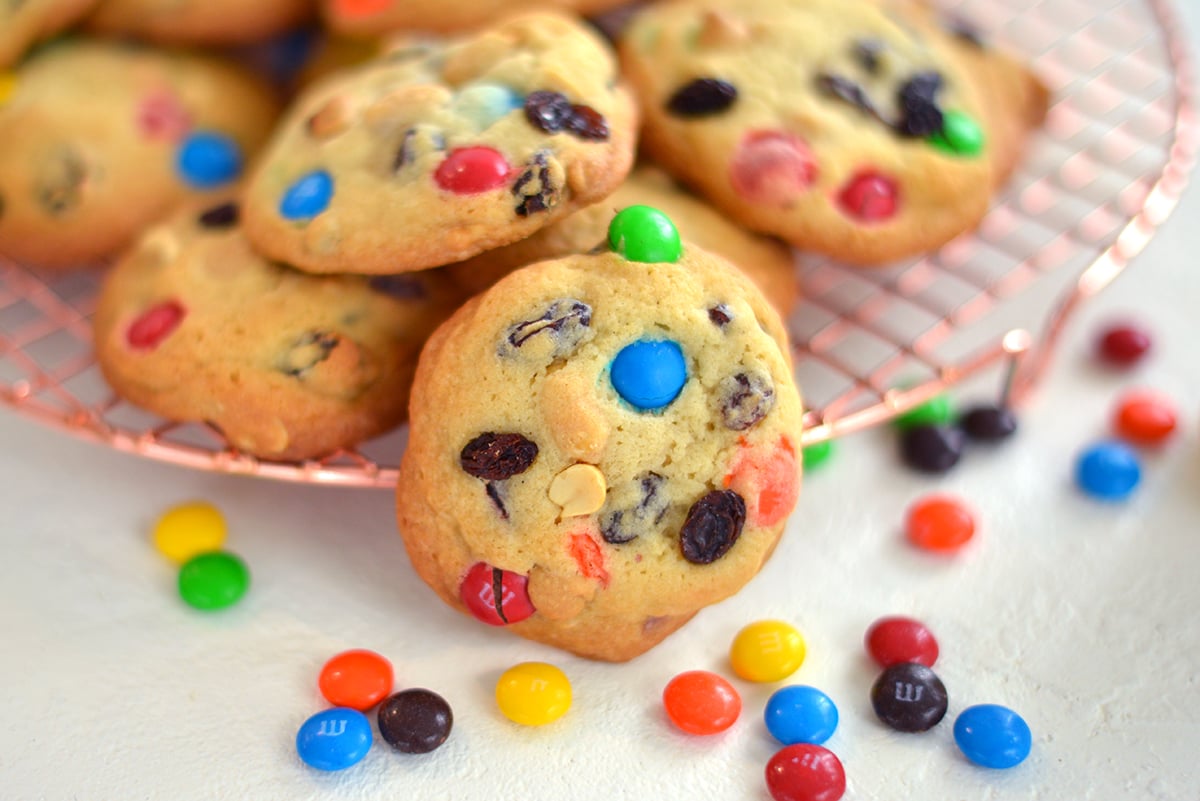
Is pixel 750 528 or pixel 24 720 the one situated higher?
pixel 750 528

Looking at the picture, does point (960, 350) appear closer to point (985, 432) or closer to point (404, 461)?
point (985, 432)

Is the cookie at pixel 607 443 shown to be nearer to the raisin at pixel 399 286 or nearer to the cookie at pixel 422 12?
the raisin at pixel 399 286

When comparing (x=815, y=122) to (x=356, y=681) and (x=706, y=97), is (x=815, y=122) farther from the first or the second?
(x=356, y=681)

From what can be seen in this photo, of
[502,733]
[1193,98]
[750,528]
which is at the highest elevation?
[1193,98]

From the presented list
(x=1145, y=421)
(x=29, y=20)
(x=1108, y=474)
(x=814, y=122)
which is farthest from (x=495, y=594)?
(x=29, y=20)

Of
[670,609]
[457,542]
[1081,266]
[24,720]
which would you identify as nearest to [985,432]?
[1081,266]

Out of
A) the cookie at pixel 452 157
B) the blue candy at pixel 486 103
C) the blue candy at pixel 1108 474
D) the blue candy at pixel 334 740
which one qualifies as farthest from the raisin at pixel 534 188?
the blue candy at pixel 1108 474

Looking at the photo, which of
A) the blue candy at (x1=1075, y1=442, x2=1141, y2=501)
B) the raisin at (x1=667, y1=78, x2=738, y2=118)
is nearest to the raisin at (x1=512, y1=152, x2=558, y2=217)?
the raisin at (x1=667, y1=78, x2=738, y2=118)

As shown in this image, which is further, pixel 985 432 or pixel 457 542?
pixel 985 432
